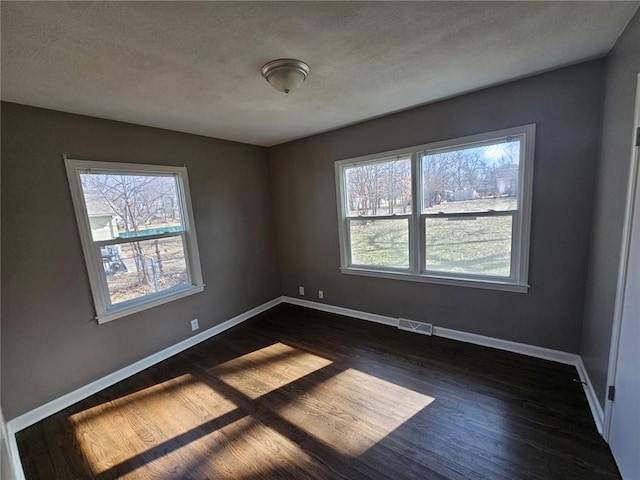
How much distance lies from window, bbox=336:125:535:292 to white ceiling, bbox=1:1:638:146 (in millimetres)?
615

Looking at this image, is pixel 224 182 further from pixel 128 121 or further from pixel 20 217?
pixel 20 217

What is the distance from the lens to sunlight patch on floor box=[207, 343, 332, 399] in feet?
7.81

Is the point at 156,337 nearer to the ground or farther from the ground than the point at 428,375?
farther from the ground

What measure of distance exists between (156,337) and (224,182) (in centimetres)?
197

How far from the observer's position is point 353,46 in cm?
159

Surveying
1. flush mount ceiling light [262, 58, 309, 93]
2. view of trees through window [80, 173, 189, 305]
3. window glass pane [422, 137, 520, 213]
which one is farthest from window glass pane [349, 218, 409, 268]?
view of trees through window [80, 173, 189, 305]

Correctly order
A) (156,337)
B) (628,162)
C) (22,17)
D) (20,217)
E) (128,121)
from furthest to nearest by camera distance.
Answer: (156,337)
(128,121)
(20,217)
(628,162)
(22,17)

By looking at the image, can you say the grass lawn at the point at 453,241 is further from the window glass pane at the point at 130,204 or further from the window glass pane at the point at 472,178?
the window glass pane at the point at 130,204

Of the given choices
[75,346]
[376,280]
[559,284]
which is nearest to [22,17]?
[75,346]

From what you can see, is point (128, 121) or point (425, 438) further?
point (128, 121)

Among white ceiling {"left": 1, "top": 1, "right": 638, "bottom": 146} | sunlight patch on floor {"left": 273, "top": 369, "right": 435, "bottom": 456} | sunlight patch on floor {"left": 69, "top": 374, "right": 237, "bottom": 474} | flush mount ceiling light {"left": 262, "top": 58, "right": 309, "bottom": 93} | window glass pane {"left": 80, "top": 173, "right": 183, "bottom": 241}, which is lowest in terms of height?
sunlight patch on floor {"left": 69, "top": 374, "right": 237, "bottom": 474}

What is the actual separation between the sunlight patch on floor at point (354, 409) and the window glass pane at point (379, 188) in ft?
5.99

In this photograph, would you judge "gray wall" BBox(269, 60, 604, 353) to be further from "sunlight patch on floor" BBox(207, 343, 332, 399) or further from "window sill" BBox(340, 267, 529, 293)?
"sunlight patch on floor" BBox(207, 343, 332, 399)

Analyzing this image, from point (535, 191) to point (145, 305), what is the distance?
3813mm
